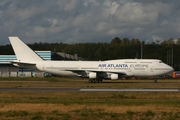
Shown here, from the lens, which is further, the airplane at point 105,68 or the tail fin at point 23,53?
the tail fin at point 23,53

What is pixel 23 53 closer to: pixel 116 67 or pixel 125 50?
pixel 116 67

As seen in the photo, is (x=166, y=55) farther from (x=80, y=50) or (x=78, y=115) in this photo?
(x=78, y=115)

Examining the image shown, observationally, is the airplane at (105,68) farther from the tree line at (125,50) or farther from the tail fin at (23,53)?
the tree line at (125,50)

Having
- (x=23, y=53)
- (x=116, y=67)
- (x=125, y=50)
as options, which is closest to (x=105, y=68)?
(x=116, y=67)

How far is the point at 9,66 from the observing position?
91.9 metres

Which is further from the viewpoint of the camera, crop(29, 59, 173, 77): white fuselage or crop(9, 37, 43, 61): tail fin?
crop(9, 37, 43, 61): tail fin

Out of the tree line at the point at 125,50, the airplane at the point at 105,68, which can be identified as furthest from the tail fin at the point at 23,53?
the tree line at the point at 125,50

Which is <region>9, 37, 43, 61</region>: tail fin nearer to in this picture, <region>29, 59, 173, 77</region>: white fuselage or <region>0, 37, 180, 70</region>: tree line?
<region>29, 59, 173, 77</region>: white fuselage

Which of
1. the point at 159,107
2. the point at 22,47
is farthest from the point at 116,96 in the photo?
the point at 22,47

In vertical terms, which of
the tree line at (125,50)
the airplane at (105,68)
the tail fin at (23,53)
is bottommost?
the airplane at (105,68)

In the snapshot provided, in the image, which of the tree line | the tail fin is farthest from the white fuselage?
the tree line

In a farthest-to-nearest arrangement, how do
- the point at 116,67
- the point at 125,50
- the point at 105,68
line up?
the point at 125,50 → the point at 105,68 → the point at 116,67

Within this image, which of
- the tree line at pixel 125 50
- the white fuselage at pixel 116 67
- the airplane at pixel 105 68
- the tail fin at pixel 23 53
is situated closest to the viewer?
the airplane at pixel 105 68

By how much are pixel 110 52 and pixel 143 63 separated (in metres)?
75.4
